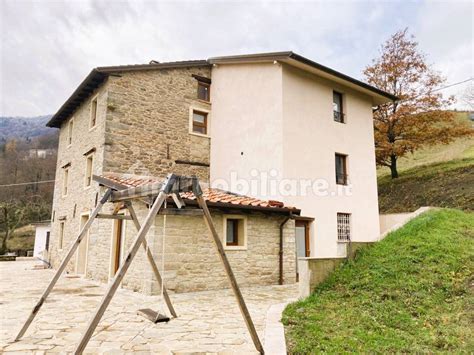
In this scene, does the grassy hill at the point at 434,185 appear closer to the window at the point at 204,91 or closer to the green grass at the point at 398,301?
the green grass at the point at 398,301

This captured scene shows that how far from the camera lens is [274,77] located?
1184 cm

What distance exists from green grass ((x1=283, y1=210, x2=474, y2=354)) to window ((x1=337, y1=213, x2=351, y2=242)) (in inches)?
155

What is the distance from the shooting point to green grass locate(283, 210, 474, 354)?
4133mm

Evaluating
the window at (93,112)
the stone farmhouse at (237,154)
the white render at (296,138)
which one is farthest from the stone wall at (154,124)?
the window at (93,112)

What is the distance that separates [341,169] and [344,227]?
2.32 metres

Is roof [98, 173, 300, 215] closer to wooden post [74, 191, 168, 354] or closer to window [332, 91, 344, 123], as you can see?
wooden post [74, 191, 168, 354]

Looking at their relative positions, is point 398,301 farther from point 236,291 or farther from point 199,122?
point 199,122

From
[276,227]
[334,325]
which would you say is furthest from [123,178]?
[334,325]

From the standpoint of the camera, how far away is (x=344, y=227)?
41.5 ft

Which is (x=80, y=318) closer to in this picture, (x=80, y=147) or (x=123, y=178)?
(x=123, y=178)

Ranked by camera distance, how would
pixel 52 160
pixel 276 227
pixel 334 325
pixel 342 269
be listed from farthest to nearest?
1. pixel 52 160
2. pixel 276 227
3. pixel 342 269
4. pixel 334 325

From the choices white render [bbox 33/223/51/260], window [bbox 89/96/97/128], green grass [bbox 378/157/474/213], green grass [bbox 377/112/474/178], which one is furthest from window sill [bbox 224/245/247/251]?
white render [bbox 33/223/51/260]

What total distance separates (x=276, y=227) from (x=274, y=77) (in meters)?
5.41

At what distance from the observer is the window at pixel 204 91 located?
529 inches
